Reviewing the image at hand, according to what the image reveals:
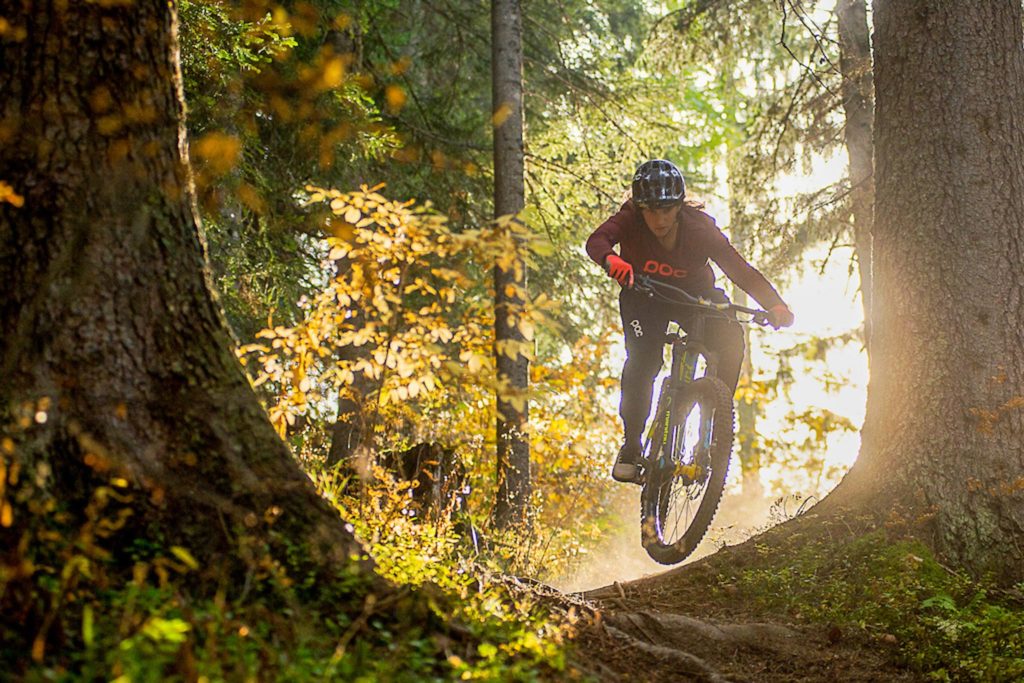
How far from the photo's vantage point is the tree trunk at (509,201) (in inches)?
330

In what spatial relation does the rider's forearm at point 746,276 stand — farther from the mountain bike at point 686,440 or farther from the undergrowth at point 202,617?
the undergrowth at point 202,617

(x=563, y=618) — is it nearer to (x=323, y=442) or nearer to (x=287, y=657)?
(x=287, y=657)

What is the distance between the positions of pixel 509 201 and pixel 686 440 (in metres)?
3.62

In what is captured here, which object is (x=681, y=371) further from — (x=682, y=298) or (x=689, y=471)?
(x=689, y=471)

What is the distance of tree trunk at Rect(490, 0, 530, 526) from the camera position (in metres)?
8.38

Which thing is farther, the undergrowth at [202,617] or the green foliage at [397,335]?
the green foliage at [397,335]

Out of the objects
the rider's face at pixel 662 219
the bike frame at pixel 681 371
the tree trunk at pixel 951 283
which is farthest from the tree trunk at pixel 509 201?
the tree trunk at pixel 951 283

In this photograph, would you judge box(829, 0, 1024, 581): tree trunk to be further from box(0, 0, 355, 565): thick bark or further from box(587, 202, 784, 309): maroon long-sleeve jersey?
box(0, 0, 355, 565): thick bark

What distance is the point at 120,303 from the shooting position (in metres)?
3.23

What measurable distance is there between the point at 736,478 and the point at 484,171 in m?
14.4

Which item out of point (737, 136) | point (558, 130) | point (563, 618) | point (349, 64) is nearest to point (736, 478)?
point (737, 136)

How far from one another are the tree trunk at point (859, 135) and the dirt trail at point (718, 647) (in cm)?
770

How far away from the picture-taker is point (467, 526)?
6527 mm

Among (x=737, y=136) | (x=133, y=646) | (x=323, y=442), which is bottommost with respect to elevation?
(x=133, y=646)
